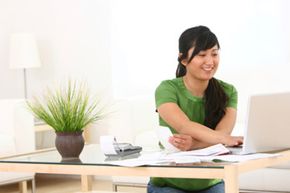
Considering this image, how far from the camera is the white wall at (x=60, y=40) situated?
5.95 meters

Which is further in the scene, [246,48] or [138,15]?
[138,15]

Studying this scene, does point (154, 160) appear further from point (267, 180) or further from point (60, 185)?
point (60, 185)

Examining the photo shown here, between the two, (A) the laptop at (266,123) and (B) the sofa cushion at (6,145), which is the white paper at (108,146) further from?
(B) the sofa cushion at (6,145)

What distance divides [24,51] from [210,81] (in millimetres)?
3354

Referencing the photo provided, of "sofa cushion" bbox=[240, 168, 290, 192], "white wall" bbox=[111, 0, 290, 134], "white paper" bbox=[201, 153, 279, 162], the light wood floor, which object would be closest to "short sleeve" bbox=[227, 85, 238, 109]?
"white paper" bbox=[201, 153, 279, 162]

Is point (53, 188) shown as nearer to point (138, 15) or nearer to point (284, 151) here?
point (138, 15)

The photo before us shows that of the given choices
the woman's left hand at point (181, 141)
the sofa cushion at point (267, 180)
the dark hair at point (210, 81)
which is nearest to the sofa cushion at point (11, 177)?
the sofa cushion at point (267, 180)

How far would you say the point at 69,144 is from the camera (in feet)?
8.84

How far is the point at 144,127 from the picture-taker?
4.90m

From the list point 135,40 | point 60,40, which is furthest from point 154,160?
point 60,40

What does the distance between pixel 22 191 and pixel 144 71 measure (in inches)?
58.6

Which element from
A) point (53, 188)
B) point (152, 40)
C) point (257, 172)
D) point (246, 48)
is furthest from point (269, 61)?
point (53, 188)

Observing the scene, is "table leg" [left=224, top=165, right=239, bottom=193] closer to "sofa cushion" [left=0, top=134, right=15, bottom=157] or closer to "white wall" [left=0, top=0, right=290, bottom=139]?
"white wall" [left=0, top=0, right=290, bottom=139]

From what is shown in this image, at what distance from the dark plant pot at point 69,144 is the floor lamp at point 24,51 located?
327 centimetres
